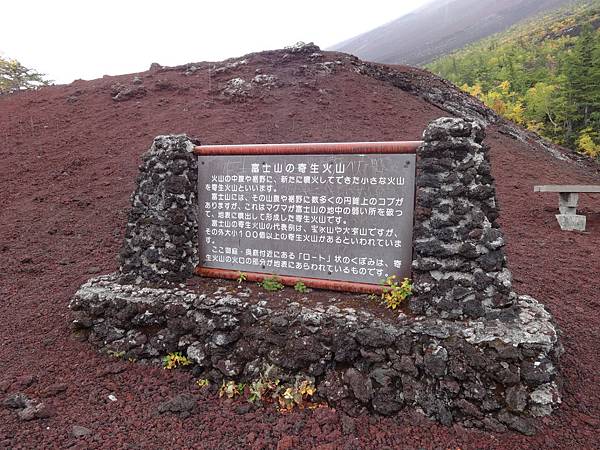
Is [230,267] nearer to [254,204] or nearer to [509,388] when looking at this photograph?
[254,204]

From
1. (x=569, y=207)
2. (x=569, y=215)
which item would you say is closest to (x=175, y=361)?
(x=569, y=215)

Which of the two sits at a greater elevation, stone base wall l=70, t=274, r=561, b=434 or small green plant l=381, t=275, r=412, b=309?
small green plant l=381, t=275, r=412, b=309

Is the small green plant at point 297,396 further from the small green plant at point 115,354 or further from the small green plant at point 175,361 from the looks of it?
the small green plant at point 115,354

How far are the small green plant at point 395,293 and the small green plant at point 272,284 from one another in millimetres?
862

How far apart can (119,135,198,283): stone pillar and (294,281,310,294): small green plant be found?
3.39ft

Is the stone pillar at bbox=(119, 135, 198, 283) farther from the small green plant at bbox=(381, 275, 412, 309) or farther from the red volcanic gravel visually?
the small green plant at bbox=(381, 275, 412, 309)

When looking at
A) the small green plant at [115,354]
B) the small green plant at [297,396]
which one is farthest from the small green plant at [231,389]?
the small green plant at [115,354]

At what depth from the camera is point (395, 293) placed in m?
3.13

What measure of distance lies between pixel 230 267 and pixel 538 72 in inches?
976

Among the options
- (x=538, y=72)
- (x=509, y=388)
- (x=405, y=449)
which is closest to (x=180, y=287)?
(x=405, y=449)

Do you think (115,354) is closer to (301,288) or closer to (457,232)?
(301,288)

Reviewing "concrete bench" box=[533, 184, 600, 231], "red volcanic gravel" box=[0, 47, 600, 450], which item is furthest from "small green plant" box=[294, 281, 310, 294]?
"concrete bench" box=[533, 184, 600, 231]

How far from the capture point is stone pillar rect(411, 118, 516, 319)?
2902mm

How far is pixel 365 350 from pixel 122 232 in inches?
184
